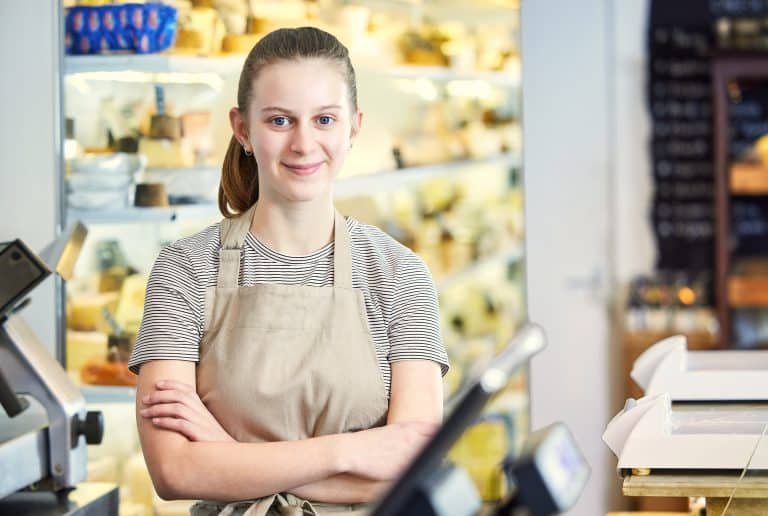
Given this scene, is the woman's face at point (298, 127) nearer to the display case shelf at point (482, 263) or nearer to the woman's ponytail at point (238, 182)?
the woman's ponytail at point (238, 182)

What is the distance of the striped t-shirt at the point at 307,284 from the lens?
83.0 inches

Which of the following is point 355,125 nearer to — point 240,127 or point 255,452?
point 240,127

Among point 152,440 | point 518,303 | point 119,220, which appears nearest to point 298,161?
point 152,440

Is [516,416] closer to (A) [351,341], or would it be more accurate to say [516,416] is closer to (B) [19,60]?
(B) [19,60]

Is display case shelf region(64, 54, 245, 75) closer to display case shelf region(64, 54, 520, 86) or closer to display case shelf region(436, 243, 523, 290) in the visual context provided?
display case shelf region(64, 54, 520, 86)

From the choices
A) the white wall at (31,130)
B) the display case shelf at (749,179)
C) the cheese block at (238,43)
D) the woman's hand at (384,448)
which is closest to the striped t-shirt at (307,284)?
the woman's hand at (384,448)

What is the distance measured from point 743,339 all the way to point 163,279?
371cm

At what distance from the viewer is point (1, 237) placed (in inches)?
150

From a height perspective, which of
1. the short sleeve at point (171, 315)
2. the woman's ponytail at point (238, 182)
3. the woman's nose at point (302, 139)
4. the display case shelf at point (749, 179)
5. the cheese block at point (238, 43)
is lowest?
the short sleeve at point (171, 315)

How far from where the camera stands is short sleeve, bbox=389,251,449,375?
7.00ft

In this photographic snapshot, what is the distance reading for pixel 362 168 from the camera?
4695mm

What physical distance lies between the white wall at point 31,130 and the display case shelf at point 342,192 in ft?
0.45

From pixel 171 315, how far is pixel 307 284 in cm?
24

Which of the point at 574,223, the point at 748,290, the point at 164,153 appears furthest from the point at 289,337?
the point at 748,290
